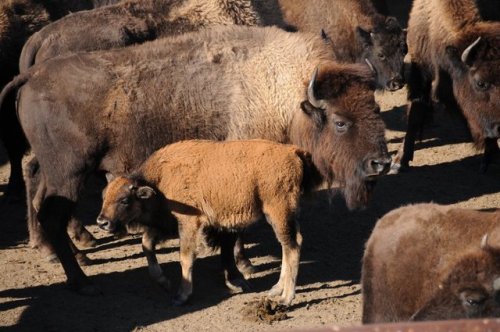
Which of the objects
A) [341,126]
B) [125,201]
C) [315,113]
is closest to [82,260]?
[125,201]

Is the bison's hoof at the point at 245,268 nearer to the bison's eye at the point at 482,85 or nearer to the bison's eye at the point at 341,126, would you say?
the bison's eye at the point at 341,126

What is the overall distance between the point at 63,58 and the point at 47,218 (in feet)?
4.39

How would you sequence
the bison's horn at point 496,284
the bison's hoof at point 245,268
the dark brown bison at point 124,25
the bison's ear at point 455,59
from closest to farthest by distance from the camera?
the bison's horn at point 496,284 < the bison's hoof at point 245,268 < the dark brown bison at point 124,25 < the bison's ear at point 455,59

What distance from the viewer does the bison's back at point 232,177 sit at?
289 inches

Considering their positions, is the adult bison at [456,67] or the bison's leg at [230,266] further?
the adult bison at [456,67]

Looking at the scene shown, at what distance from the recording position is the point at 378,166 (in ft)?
25.5

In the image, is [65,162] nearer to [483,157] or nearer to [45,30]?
[45,30]

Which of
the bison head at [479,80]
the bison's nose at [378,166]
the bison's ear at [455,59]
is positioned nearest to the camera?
the bison's nose at [378,166]

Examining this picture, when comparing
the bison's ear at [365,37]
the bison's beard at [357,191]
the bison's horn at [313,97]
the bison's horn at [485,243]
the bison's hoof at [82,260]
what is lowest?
the bison's hoof at [82,260]

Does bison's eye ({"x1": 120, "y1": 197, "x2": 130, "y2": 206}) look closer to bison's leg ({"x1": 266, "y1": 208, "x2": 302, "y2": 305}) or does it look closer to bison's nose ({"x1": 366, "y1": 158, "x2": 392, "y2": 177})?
A: bison's leg ({"x1": 266, "y1": 208, "x2": 302, "y2": 305})

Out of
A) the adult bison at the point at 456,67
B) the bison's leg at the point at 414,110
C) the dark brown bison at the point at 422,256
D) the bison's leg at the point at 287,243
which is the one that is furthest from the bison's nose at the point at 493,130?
the dark brown bison at the point at 422,256

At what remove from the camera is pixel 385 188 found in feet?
34.0

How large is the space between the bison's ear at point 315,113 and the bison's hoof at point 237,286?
144 cm

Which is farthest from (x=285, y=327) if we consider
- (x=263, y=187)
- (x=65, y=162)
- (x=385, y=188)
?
(x=385, y=188)
